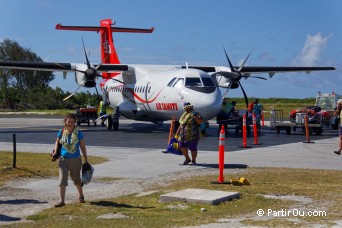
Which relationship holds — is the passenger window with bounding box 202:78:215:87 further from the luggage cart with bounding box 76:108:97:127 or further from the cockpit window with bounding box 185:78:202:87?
the luggage cart with bounding box 76:108:97:127

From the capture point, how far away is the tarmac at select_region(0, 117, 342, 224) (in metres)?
12.4

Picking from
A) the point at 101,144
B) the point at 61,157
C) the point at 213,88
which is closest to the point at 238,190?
the point at 61,157

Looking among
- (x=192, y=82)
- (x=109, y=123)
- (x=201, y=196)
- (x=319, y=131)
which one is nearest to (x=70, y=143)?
(x=201, y=196)

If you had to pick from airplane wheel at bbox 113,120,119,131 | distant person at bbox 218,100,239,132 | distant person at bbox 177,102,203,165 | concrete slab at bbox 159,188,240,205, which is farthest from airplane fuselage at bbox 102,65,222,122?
concrete slab at bbox 159,188,240,205

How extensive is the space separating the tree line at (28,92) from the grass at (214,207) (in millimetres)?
63759

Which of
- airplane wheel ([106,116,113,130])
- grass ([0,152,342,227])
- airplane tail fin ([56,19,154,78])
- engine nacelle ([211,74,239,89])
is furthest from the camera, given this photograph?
airplane tail fin ([56,19,154,78])

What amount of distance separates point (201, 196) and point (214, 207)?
0.61 meters

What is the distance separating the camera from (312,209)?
30.7 ft

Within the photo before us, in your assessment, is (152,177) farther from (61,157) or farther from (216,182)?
(61,157)

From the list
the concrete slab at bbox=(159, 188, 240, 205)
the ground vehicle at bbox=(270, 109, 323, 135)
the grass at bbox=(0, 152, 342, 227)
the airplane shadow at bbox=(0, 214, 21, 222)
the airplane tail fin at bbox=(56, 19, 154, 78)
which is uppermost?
the airplane tail fin at bbox=(56, 19, 154, 78)

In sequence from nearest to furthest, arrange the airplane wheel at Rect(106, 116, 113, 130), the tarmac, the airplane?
the tarmac < the airplane < the airplane wheel at Rect(106, 116, 113, 130)

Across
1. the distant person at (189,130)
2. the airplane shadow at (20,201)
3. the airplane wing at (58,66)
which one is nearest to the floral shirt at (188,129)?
the distant person at (189,130)

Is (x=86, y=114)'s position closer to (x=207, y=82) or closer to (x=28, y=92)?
(x=207, y=82)

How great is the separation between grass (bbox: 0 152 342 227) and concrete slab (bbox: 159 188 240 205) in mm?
124
